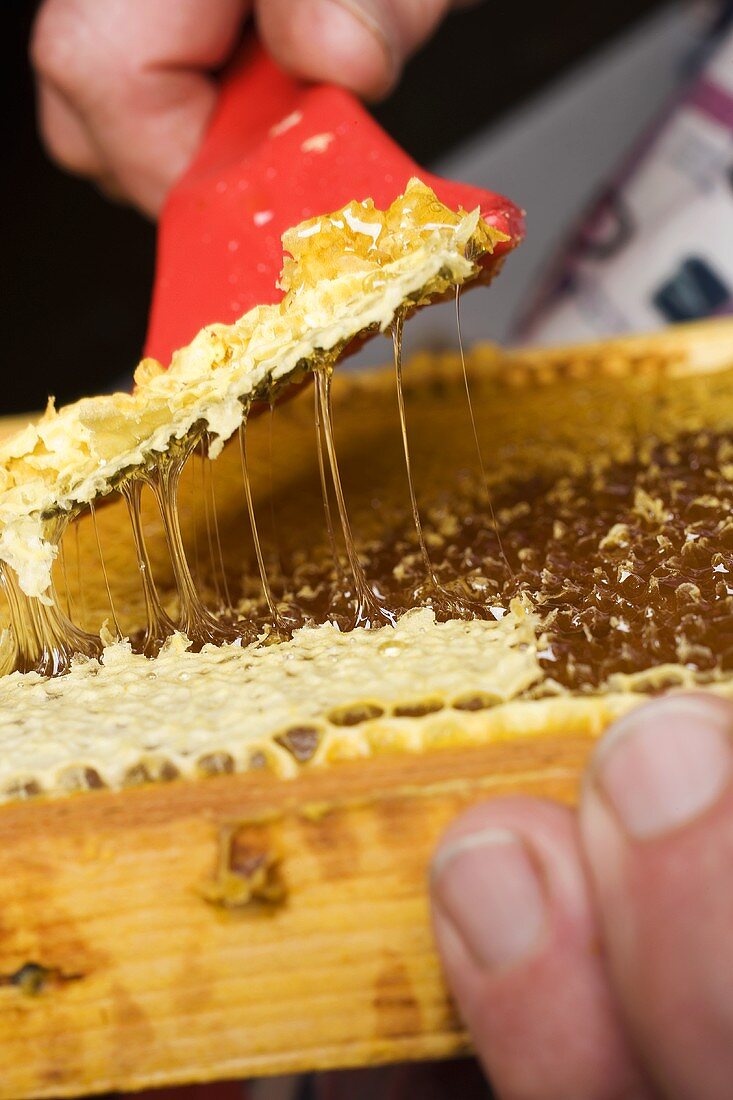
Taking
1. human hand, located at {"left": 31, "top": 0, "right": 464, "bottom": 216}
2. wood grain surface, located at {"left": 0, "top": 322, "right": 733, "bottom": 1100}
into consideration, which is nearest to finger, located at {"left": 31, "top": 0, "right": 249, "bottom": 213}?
human hand, located at {"left": 31, "top": 0, "right": 464, "bottom": 216}

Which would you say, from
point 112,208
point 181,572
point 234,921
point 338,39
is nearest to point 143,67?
point 338,39

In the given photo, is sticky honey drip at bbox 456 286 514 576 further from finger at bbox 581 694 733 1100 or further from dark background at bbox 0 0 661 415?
dark background at bbox 0 0 661 415

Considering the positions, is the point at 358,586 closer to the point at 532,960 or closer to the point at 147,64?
the point at 532,960

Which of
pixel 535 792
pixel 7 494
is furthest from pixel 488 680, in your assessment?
pixel 7 494

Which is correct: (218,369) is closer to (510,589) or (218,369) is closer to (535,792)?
(510,589)

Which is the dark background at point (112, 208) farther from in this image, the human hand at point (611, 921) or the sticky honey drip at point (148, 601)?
the human hand at point (611, 921)

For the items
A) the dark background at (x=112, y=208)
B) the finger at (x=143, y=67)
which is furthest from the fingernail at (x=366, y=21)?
the dark background at (x=112, y=208)
